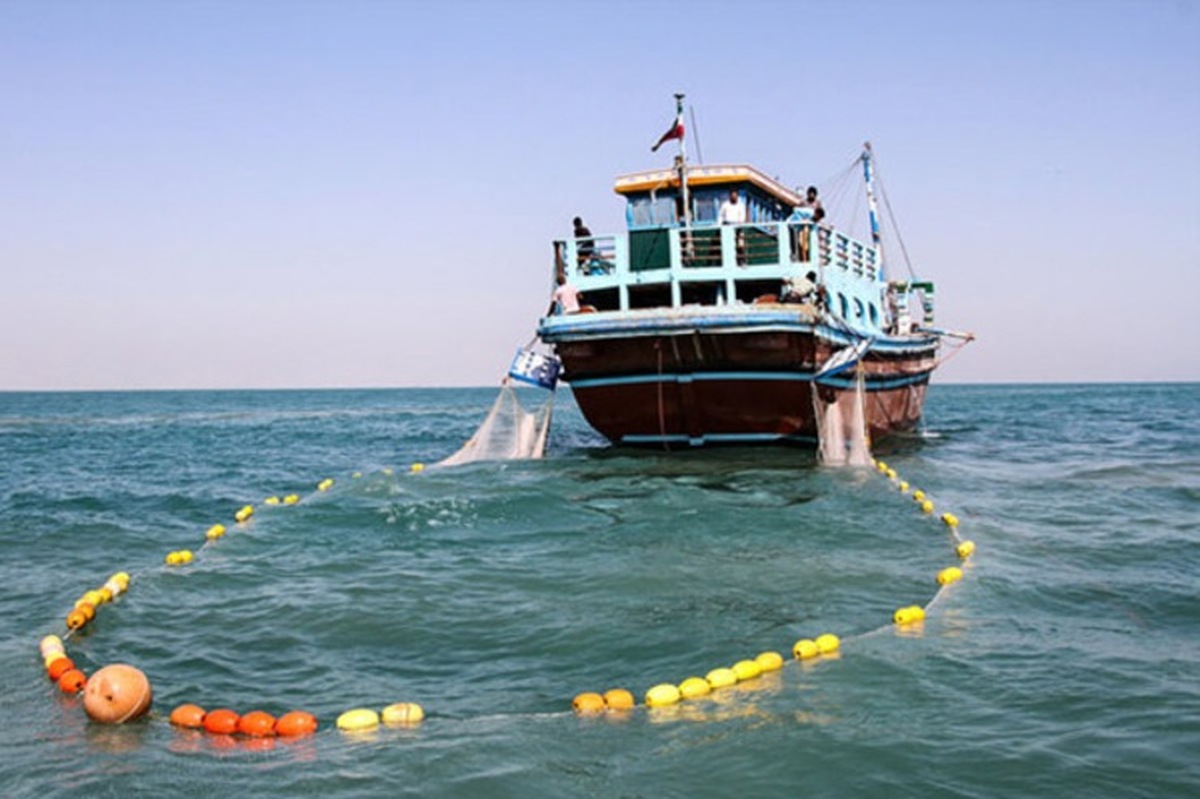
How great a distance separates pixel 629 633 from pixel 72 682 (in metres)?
4.05

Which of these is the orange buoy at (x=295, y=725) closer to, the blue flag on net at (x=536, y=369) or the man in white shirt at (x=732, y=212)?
the blue flag on net at (x=536, y=369)

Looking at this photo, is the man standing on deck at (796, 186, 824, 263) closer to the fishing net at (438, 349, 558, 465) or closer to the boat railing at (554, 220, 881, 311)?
the boat railing at (554, 220, 881, 311)

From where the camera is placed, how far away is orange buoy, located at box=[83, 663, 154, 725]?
621 centimetres

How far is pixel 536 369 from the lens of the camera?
1948 cm

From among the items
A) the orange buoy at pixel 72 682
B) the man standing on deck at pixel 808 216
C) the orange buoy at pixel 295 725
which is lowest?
the orange buoy at pixel 295 725

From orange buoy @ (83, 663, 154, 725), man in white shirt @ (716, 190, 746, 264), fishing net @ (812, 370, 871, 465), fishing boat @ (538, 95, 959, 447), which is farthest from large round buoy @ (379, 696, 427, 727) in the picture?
man in white shirt @ (716, 190, 746, 264)

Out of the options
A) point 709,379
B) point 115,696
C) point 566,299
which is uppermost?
point 566,299

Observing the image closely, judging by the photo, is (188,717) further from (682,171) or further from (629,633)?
(682,171)

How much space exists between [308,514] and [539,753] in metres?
9.88

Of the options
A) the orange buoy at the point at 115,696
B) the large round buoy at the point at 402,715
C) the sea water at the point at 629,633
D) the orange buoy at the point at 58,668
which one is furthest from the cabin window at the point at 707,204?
the orange buoy at the point at 115,696

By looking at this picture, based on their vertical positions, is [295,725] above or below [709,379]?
below

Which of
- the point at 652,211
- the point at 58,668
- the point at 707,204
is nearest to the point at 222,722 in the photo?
the point at 58,668

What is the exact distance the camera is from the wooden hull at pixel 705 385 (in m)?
17.6

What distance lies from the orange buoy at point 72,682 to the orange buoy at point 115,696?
0.66 metres
